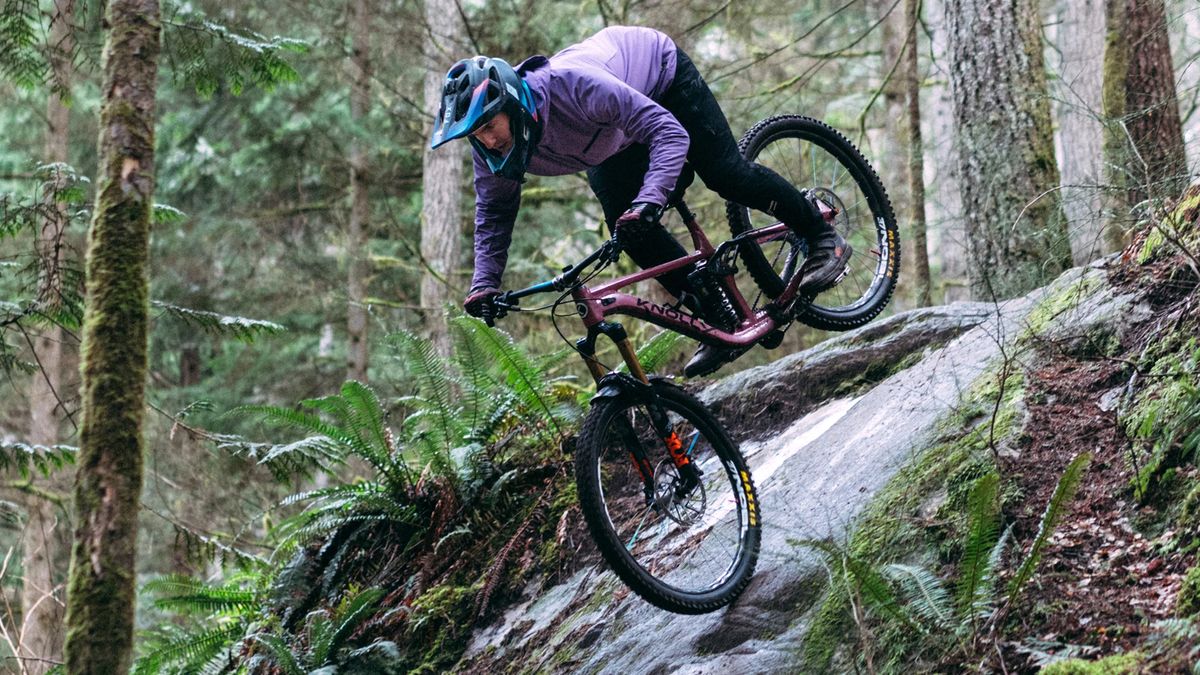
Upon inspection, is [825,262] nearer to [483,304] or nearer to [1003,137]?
[483,304]

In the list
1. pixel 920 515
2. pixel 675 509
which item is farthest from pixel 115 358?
pixel 920 515

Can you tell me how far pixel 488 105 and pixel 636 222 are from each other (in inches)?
31.1

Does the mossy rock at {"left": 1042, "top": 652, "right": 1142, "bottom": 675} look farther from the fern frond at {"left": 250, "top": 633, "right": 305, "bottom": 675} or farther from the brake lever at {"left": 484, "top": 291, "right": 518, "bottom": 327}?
the fern frond at {"left": 250, "top": 633, "right": 305, "bottom": 675}

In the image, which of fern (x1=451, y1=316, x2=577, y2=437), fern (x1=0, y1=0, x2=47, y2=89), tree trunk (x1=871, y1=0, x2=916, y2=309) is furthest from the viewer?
tree trunk (x1=871, y1=0, x2=916, y2=309)

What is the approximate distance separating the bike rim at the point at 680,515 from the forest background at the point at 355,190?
3000 millimetres

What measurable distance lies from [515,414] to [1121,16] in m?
5.03

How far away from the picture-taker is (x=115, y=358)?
4434 mm

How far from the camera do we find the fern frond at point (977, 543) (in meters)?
3.96

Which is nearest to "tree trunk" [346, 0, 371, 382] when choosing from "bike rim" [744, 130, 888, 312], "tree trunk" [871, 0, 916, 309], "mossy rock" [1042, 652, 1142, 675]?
"tree trunk" [871, 0, 916, 309]

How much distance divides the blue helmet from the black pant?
2.89 ft

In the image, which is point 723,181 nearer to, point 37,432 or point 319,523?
point 319,523

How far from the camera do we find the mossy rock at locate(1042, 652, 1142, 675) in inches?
131

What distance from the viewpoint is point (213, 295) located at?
1745 centimetres

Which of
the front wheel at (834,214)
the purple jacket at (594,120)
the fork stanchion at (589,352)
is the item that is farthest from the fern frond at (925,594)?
the front wheel at (834,214)
